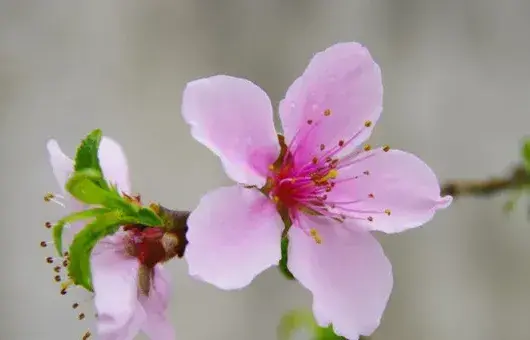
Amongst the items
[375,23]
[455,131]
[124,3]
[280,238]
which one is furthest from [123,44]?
[280,238]

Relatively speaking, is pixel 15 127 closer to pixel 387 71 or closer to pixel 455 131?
pixel 387 71

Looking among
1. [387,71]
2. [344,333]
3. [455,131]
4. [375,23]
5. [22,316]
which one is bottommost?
[22,316]

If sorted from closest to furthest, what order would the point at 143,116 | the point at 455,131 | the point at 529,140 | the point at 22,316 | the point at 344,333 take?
the point at 344,333 → the point at 529,140 → the point at 22,316 → the point at 143,116 → the point at 455,131

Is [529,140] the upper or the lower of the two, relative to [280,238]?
lower

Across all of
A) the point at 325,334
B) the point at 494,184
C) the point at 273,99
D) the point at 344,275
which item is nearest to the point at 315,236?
the point at 344,275

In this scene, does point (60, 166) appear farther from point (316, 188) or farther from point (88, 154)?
point (316, 188)

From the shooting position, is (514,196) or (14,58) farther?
(14,58)
